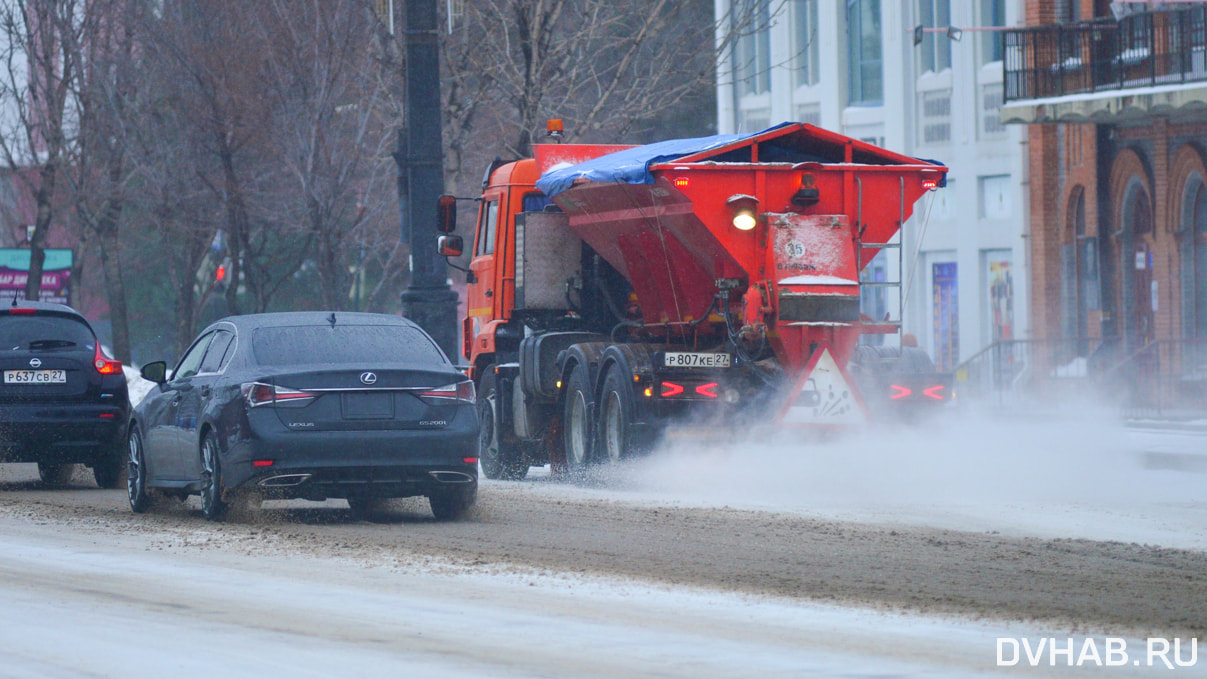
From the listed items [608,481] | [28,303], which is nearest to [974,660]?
[608,481]

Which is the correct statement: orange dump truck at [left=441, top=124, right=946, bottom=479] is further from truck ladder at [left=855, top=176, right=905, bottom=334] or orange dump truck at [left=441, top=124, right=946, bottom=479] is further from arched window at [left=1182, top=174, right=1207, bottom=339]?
arched window at [left=1182, top=174, right=1207, bottom=339]

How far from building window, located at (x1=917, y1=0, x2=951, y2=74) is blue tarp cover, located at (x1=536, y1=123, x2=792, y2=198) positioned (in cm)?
2346

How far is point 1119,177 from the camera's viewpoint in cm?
3328

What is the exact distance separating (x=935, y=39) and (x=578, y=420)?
25384 millimetres

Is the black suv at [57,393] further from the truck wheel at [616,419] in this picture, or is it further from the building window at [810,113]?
the building window at [810,113]

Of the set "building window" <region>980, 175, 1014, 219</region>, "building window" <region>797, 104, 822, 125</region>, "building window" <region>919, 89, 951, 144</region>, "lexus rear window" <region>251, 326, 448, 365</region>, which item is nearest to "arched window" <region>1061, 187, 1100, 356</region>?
"building window" <region>980, 175, 1014, 219</region>

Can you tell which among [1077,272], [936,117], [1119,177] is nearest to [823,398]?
[1119,177]

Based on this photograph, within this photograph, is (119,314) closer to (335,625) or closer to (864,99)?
(864,99)

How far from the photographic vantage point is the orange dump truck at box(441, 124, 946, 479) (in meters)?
15.8

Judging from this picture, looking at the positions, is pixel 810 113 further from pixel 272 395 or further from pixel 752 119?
pixel 272 395

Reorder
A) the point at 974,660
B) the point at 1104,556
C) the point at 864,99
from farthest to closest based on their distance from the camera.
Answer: the point at 864,99 < the point at 1104,556 < the point at 974,660

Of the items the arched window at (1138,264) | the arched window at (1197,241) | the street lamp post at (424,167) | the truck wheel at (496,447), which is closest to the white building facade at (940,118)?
the arched window at (1138,264)

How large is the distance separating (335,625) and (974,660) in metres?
2.89

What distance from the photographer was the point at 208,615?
29.3 feet
